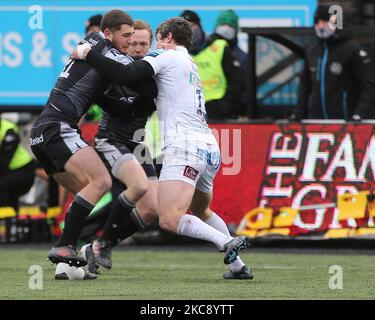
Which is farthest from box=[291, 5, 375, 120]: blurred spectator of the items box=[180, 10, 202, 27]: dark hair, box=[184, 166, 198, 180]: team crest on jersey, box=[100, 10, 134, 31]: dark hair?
box=[184, 166, 198, 180]: team crest on jersey

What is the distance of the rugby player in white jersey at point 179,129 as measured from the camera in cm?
1001

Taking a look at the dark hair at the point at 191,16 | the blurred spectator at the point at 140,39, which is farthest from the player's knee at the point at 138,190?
the dark hair at the point at 191,16

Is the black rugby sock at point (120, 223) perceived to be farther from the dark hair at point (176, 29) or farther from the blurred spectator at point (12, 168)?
the blurred spectator at point (12, 168)

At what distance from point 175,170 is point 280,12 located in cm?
606

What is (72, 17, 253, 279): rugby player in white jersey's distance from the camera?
10.0 m

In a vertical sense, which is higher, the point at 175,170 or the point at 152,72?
the point at 152,72

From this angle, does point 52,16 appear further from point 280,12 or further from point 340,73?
point 340,73

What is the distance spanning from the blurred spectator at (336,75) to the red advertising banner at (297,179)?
0.40 meters

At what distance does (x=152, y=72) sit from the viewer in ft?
33.2

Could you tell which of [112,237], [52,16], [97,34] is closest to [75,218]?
[112,237]

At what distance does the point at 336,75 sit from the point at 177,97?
4.28m
